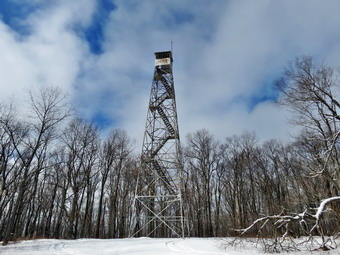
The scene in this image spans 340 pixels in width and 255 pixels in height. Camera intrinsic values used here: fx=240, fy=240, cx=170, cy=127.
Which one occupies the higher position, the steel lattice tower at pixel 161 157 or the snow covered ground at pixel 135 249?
the steel lattice tower at pixel 161 157

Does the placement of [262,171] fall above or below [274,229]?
above

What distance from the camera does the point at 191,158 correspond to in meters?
30.0

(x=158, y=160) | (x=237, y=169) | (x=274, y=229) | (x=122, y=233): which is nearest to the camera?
(x=274, y=229)

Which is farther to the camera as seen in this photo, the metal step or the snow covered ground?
the metal step

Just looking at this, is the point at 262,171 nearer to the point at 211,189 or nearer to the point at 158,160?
the point at 211,189

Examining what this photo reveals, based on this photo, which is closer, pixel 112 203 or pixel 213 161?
pixel 112 203

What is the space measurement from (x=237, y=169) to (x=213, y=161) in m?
2.95

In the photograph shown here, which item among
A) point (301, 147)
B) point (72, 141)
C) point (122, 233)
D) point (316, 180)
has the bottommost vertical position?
point (122, 233)

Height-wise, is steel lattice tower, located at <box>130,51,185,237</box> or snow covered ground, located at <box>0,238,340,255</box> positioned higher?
steel lattice tower, located at <box>130,51,185,237</box>

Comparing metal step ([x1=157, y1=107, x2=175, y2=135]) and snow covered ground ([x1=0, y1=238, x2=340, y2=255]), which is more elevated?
metal step ([x1=157, y1=107, x2=175, y2=135])

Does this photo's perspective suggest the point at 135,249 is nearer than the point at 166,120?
Yes

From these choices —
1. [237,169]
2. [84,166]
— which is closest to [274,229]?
[84,166]

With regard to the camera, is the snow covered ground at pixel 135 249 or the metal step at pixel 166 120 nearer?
the snow covered ground at pixel 135 249

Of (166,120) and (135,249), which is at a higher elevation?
(166,120)
